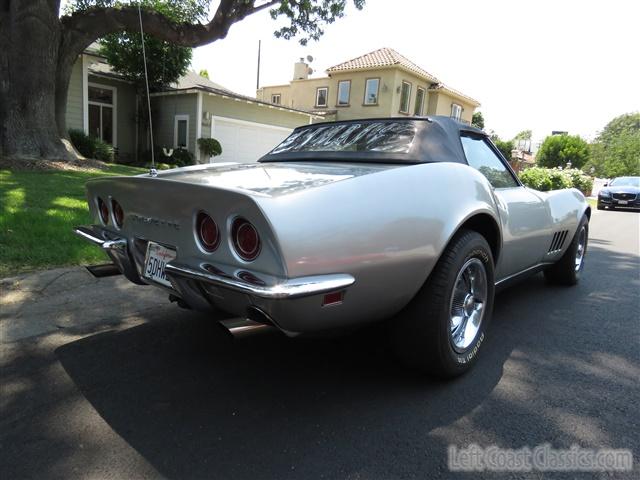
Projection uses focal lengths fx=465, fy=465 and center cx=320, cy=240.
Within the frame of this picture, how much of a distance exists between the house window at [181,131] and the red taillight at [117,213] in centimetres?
1512

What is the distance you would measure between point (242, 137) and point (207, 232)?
55.7 ft

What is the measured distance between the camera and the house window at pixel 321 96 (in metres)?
27.3

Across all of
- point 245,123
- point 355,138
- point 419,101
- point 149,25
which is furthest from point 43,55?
point 419,101

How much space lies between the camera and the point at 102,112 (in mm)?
17078

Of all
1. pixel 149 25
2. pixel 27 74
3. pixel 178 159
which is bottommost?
pixel 178 159

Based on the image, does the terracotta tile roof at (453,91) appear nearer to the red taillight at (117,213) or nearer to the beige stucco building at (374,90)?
the beige stucco building at (374,90)

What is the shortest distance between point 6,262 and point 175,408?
274 centimetres

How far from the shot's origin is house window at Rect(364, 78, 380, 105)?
2472 cm

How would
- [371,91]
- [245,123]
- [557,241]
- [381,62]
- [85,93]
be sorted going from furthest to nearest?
[371,91] → [381,62] → [245,123] → [85,93] → [557,241]

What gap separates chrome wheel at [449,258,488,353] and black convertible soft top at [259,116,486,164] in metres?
0.68

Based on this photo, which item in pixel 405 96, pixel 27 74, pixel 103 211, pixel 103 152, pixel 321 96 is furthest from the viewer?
pixel 321 96

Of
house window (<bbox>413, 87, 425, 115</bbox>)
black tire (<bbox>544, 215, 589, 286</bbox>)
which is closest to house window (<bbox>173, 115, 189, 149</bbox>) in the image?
house window (<bbox>413, 87, 425, 115</bbox>)

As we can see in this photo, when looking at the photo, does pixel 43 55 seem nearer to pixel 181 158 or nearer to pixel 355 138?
pixel 181 158

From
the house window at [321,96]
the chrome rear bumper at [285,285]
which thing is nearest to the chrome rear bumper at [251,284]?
the chrome rear bumper at [285,285]
